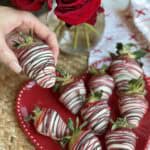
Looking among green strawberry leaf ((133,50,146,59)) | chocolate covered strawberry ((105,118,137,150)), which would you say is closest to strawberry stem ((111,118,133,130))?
chocolate covered strawberry ((105,118,137,150))

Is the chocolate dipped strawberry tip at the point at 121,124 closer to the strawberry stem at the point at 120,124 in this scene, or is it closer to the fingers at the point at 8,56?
the strawberry stem at the point at 120,124

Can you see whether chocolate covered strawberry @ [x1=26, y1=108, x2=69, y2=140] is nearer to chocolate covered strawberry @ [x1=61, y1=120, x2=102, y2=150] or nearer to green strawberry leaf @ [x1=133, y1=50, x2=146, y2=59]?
chocolate covered strawberry @ [x1=61, y1=120, x2=102, y2=150]

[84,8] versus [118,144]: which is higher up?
[84,8]

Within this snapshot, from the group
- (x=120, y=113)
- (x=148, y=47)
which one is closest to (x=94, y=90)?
(x=120, y=113)

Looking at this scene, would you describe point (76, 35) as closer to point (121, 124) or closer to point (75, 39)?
point (75, 39)

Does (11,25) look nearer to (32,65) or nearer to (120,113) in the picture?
(32,65)

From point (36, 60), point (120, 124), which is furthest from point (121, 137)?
point (36, 60)
